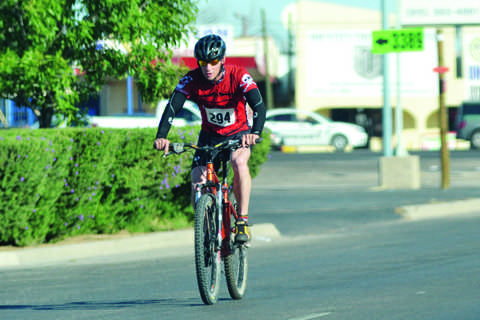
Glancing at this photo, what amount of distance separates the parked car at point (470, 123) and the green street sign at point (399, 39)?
2101 centimetres

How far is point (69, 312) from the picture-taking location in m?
6.65

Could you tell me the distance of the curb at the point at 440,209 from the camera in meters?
14.1

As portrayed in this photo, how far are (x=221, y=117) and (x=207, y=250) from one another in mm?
1108

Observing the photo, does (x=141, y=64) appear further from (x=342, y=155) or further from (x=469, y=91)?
(x=469, y=91)

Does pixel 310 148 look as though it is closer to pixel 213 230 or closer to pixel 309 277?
pixel 309 277

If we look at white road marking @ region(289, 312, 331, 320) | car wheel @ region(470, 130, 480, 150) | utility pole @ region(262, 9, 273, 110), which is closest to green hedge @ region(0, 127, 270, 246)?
white road marking @ region(289, 312, 331, 320)

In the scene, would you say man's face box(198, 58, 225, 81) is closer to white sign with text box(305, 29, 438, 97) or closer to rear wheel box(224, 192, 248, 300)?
rear wheel box(224, 192, 248, 300)

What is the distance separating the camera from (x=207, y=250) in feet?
21.1

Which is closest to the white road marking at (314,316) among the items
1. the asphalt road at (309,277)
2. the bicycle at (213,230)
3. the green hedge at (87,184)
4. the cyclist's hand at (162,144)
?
the asphalt road at (309,277)

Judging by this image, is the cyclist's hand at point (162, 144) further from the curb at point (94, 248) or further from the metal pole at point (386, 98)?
the metal pole at point (386, 98)

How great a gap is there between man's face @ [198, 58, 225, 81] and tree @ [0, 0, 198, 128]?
175 inches

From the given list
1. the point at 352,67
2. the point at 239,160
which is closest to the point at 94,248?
the point at 239,160

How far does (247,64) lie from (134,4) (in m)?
31.6

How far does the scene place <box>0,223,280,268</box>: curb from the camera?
9711 mm
